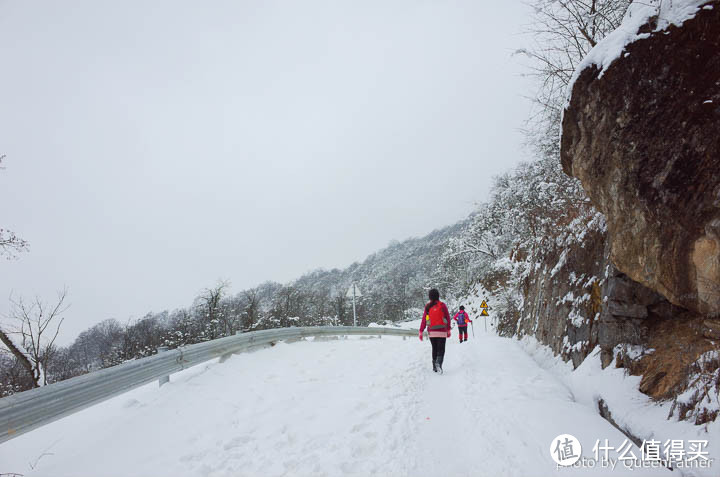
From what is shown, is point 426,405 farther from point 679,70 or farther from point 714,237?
point 679,70

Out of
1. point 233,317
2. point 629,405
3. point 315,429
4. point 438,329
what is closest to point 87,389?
point 315,429

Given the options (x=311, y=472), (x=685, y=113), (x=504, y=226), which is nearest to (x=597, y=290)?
(x=685, y=113)

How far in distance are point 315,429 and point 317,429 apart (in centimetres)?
3

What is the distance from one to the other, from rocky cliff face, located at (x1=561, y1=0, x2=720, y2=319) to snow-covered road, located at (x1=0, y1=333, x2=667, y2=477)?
6.52 ft

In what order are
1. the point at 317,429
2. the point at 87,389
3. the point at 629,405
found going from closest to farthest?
the point at 87,389 < the point at 629,405 < the point at 317,429

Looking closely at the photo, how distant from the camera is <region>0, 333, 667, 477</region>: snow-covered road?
3.03m

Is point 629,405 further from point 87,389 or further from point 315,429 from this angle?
point 87,389

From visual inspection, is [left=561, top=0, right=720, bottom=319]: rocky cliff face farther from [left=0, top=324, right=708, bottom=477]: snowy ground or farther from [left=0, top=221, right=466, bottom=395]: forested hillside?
[left=0, top=221, right=466, bottom=395]: forested hillside

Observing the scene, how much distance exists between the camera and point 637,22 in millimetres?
3967

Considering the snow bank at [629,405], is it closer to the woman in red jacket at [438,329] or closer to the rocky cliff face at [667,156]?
the rocky cliff face at [667,156]

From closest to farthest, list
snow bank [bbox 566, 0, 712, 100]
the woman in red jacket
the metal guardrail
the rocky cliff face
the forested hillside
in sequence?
the metal guardrail → the rocky cliff face → snow bank [bbox 566, 0, 712, 100] → the woman in red jacket → the forested hillside

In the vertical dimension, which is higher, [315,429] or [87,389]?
[87,389]

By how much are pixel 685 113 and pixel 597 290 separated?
9.75 feet

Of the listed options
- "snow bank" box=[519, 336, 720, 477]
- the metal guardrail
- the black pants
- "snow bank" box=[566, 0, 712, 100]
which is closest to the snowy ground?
"snow bank" box=[519, 336, 720, 477]
